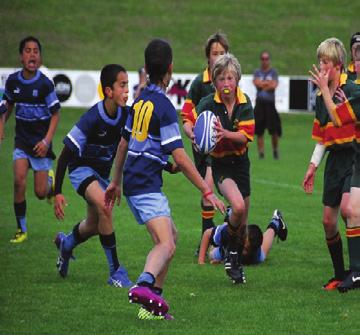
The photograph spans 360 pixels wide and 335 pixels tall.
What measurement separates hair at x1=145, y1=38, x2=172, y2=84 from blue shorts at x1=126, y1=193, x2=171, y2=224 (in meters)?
0.90

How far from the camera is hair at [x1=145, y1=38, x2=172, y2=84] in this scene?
7734 millimetres

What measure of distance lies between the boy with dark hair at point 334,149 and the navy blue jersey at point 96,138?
1.73 meters

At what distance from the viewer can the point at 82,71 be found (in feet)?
108

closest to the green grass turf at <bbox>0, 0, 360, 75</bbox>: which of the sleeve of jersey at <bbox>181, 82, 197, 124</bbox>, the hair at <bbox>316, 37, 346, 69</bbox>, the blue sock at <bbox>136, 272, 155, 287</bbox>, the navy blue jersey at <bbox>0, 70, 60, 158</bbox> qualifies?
the navy blue jersey at <bbox>0, 70, 60, 158</bbox>

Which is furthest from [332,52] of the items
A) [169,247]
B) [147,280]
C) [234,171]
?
[147,280]

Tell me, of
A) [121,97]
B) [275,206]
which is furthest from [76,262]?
[275,206]

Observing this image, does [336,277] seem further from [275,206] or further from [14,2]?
[14,2]

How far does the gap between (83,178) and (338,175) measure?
2.24 m

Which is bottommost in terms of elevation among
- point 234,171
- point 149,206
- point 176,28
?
point 176,28

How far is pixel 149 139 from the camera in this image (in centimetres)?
789

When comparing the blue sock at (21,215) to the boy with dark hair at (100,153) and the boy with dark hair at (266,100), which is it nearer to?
the boy with dark hair at (100,153)

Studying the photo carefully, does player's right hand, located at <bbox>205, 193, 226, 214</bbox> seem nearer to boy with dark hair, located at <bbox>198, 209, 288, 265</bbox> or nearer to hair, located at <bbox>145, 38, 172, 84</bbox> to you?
hair, located at <bbox>145, 38, 172, 84</bbox>

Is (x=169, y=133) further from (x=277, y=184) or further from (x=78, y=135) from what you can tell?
(x=277, y=184)

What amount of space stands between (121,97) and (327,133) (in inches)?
71.3
